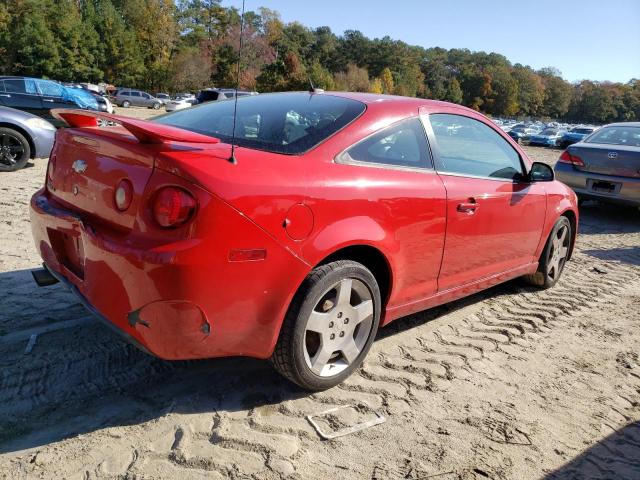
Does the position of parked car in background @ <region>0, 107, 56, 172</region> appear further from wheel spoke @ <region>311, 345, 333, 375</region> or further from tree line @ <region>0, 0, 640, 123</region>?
tree line @ <region>0, 0, 640, 123</region>

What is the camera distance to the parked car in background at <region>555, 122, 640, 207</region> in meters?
7.39

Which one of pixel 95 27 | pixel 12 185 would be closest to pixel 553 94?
pixel 95 27

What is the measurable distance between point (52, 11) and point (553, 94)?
120027 millimetres

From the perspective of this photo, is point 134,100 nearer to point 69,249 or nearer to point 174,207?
point 69,249

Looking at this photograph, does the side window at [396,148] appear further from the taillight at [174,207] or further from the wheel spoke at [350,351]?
the wheel spoke at [350,351]

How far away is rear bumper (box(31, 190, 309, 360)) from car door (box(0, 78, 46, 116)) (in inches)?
501

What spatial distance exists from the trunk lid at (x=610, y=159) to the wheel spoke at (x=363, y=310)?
6.42 meters

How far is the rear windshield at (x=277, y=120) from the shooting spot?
2.57 metres

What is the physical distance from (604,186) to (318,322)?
6.83m

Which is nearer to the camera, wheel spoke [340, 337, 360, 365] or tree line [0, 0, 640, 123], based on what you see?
wheel spoke [340, 337, 360, 365]

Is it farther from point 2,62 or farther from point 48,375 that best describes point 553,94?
point 48,375

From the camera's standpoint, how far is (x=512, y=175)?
12.3ft

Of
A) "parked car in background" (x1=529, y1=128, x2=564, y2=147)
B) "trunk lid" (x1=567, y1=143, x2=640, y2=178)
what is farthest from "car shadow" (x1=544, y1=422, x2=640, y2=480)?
"parked car in background" (x1=529, y1=128, x2=564, y2=147)

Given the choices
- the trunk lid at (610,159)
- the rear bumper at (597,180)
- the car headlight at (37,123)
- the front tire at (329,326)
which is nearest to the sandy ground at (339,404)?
the front tire at (329,326)
